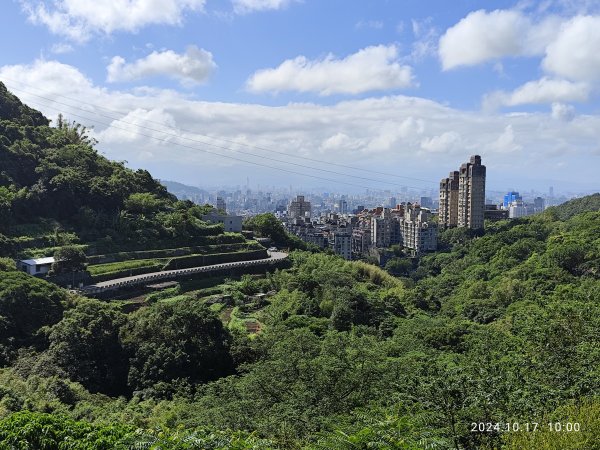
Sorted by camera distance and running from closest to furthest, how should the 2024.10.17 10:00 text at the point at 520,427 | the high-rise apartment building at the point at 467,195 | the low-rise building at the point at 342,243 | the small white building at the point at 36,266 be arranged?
the 2024.10.17 10:00 text at the point at 520,427
the small white building at the point at 36,266
the high-rise apartment building at the point at 467,195
the low-rise building at the point at 342,243

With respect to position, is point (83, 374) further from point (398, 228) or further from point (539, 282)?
point (398, 228)

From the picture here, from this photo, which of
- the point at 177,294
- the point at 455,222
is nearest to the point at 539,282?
the point at 177,294

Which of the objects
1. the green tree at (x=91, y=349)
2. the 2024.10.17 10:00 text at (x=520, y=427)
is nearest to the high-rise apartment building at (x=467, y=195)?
the green tree at (x=91, y=349)

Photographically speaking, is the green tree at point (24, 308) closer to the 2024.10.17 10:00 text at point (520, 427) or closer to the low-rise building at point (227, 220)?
the 2024.10.17 10:00 text at point (520, 427)

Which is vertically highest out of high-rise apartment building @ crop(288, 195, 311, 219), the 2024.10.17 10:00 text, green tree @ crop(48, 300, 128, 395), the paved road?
high-rise apartment building @ crop(288, 195, 311, 219)

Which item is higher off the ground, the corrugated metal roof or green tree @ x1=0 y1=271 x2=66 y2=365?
→ the corrugated metal roof

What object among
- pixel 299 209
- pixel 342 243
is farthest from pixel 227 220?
pixel 299 209

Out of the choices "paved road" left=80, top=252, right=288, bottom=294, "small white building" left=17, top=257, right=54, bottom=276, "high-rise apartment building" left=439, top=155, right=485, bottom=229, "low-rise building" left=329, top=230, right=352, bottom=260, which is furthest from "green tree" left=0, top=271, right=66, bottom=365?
"high-rise apartment building" left=439, top=155, right=485, bottom=229

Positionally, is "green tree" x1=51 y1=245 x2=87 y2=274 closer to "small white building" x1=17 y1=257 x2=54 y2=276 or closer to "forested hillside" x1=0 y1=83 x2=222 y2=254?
"small white building" x1=17 y1=257 x2=54 y2=276
